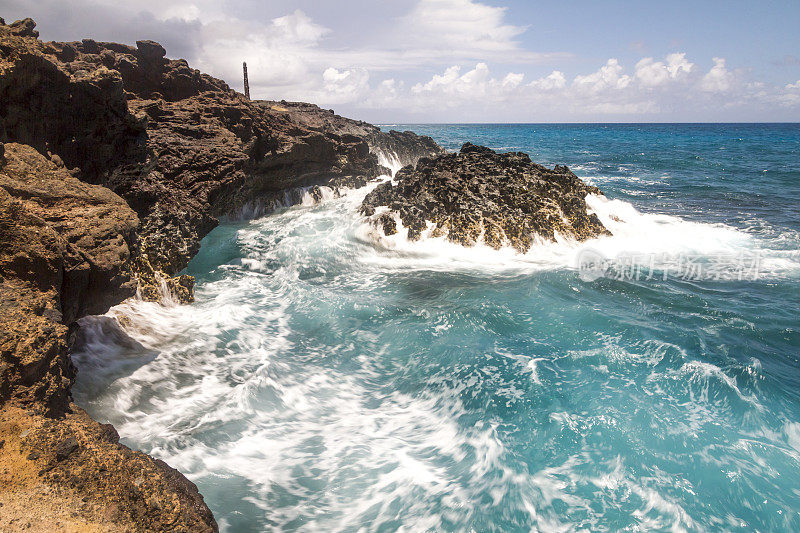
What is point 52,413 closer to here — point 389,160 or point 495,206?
point 495,206

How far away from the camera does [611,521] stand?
4281mm

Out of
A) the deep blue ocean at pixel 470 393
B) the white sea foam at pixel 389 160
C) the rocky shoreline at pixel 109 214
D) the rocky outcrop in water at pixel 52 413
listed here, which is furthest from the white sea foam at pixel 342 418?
the white sea foam at pixel 389 160

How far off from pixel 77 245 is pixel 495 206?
39.3ft

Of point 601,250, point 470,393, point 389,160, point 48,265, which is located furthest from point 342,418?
point 389,160

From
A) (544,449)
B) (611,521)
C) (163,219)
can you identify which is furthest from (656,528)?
(163,219)

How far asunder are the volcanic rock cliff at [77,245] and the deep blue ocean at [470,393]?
137 centimetres

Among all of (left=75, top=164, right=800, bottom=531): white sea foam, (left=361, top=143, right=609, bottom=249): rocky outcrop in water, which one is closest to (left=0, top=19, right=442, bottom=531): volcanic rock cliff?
(left=75, top=164, right=800, bottom=531): white sea foam

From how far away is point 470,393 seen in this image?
642 centimetres

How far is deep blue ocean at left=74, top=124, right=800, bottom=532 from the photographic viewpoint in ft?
14.9

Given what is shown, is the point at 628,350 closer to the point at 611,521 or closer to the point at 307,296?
the point at 611,521

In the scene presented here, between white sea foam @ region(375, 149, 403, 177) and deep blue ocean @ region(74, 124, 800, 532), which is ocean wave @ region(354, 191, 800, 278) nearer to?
deep blue ocean @ region(74, 124, 800, 532)

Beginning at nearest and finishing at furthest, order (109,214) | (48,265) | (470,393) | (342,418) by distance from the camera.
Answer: (48,265), (109,214), (342,418), (470,393)

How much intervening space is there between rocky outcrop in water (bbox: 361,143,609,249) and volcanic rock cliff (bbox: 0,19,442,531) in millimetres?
6078

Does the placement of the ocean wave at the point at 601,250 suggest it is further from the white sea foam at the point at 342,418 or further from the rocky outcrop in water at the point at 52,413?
the rocky outcrop in water at the point at 52,413
